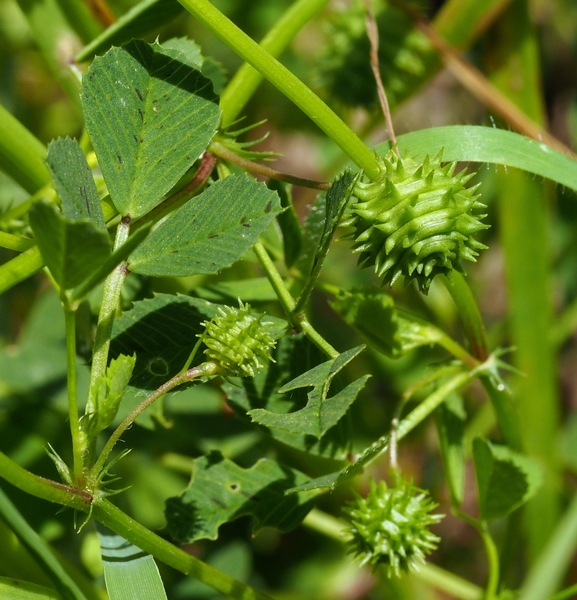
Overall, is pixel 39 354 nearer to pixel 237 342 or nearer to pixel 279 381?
pixel 279 381

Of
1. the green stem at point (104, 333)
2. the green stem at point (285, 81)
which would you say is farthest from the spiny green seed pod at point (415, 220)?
the green stem at point (104, 333)

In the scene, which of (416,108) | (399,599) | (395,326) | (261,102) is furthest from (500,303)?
(395,326)

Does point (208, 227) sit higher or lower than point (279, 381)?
higher

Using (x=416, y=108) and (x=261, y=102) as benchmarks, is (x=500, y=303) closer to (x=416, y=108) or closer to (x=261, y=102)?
(x=416, y=108)

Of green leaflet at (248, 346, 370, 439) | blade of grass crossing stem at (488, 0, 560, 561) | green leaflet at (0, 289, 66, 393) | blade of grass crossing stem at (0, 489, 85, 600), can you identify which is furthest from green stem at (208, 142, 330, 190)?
blade of grass crossing stem at (488, 0, 560, 561)

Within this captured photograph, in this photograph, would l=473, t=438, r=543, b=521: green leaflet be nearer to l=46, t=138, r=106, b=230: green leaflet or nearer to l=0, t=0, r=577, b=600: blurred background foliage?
l=0, t=0, r=577, b=600: blurred background foliage

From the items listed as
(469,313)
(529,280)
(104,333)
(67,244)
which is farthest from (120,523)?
(529,280)
